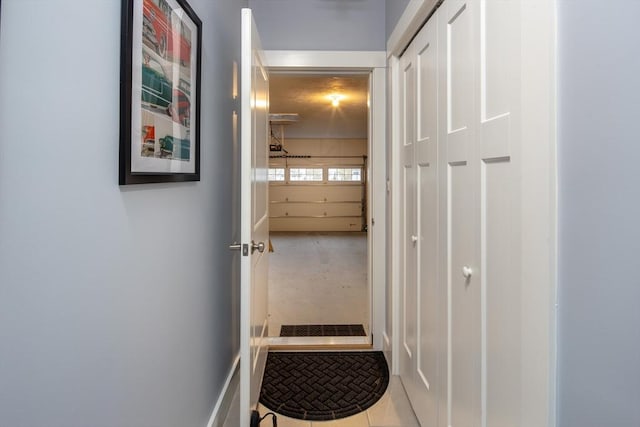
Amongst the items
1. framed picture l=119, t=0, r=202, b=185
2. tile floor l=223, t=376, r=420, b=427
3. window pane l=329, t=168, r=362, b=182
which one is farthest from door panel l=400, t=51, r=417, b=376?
window pane l=329, t=168, r=362, b=182

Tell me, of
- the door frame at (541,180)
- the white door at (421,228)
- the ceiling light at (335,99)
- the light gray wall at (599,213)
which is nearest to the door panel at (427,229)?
the white door at (421,228)

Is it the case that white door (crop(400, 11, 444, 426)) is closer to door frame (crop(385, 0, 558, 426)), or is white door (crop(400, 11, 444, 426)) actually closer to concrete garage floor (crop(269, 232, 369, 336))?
door frame (crop(385, 0, 558, 426))

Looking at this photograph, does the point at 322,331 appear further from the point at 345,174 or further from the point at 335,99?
the point at 345,174

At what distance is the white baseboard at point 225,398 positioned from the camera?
5.86 feet

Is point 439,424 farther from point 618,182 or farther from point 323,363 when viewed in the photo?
point 618,182

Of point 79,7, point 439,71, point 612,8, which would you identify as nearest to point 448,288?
point 439,71

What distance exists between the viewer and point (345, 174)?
10.3m

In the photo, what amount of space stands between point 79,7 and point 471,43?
43.2 inches

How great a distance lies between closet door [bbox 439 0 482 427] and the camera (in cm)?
124

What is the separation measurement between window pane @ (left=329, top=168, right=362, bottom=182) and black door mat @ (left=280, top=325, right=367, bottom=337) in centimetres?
721

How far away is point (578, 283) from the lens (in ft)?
2.55

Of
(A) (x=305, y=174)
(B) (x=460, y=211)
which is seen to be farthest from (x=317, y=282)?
A: (A) (x=305, y=174)

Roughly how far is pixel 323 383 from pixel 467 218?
5.04 ft

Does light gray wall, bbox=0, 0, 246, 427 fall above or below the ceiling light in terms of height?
below
